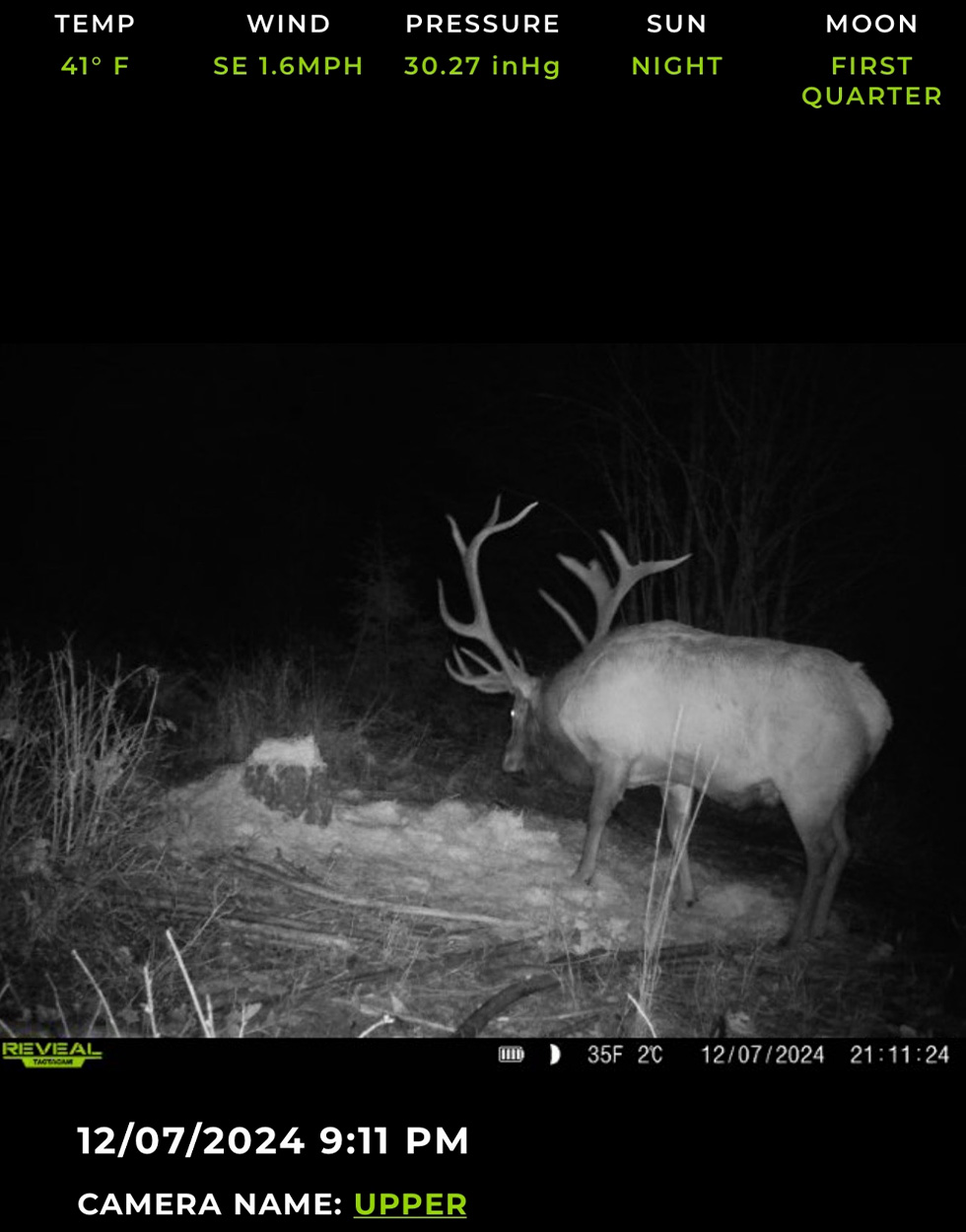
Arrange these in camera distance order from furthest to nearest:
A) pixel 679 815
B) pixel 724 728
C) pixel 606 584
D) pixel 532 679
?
pixel 606 584
pixel 532 679
pixel 679 815
pixel 724 728

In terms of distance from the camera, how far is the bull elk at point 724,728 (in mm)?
4660

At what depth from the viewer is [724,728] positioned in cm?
489

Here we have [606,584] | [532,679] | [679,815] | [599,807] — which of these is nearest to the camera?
[599,807]

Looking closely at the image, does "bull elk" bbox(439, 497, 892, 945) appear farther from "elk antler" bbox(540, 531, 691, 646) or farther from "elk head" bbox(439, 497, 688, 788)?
"elk antler" bbox(540, 531, 691, 646)

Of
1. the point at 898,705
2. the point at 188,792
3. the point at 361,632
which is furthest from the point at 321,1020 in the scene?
the point at 898,705

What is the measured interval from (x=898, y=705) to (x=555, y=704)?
382 inches

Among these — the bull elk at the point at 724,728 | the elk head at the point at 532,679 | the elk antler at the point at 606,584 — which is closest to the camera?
the bull elk at the point at 724,728

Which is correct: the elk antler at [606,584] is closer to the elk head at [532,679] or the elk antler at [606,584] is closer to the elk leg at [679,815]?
the elk head at [532,679]

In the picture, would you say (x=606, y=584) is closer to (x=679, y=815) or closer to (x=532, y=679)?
(x=532, y=679)

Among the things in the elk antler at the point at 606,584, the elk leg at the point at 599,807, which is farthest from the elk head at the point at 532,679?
the elk leg at the point at 599,807

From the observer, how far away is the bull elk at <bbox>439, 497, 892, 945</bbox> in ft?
15.3

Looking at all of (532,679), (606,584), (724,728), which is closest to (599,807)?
(724,728)

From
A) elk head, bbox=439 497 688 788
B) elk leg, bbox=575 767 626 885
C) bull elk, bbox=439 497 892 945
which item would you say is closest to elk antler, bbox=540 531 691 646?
elk head, bbox=439 497 688 788
